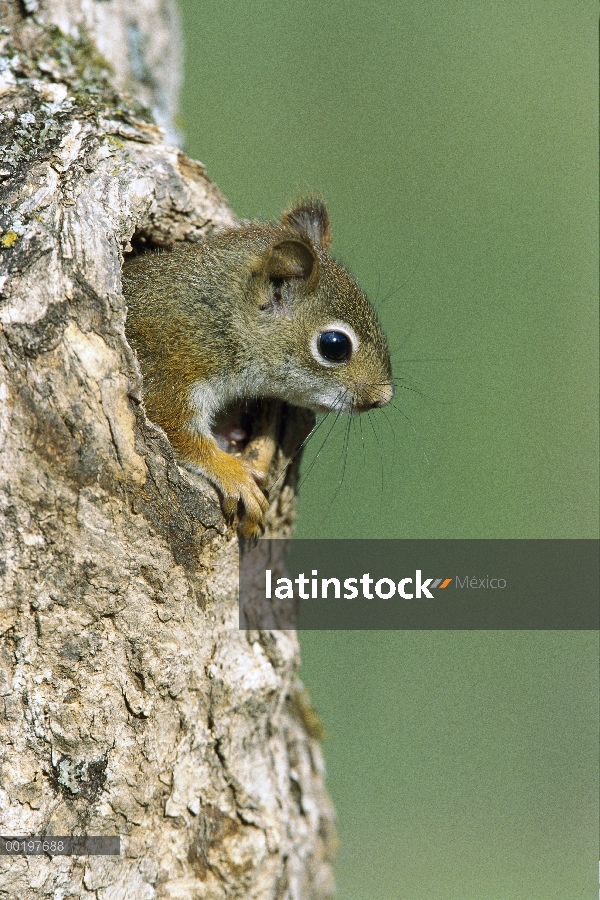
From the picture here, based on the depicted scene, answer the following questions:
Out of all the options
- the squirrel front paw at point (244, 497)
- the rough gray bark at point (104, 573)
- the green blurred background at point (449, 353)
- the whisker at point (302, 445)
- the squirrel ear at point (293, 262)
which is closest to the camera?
the rough gray bark at point (104, 573)

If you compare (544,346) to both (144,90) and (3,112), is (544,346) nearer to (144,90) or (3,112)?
(144,90)

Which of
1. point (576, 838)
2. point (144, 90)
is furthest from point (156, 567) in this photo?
point (576, 838)

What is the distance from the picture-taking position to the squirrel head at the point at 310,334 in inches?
114

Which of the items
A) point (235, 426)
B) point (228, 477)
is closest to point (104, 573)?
point (228, 477)

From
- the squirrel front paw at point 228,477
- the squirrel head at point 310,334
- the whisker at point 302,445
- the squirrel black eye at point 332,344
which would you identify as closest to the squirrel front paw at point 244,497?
the squirrel front paw at point 228,477

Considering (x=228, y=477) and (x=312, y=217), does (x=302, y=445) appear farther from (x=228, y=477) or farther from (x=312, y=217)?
(x=312, y=217)

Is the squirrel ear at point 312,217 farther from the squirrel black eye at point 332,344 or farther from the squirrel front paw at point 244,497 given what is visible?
the squirrel front paw at point 244,497

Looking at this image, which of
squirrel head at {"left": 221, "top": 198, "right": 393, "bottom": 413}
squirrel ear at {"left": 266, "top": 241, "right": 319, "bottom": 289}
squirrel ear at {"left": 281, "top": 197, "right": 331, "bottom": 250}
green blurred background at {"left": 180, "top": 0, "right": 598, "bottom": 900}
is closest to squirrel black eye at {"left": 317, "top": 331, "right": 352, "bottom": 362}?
squirrel head at {"left": 221, "top": 198, "right": 393, "bottom": 413}

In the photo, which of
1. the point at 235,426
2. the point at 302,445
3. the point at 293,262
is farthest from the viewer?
the point at 235,426

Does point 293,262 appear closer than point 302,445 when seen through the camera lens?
Yes

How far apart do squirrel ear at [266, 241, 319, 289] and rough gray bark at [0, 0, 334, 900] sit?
0.46 m

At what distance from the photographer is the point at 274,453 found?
311 centimetres

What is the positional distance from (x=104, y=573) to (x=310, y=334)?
1049 mm

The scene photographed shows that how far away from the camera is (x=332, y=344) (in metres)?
2.90
